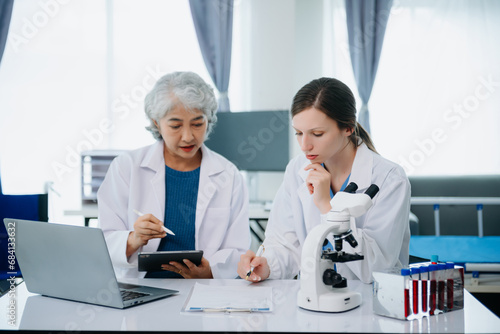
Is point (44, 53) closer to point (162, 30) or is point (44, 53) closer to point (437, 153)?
point (162, 30)

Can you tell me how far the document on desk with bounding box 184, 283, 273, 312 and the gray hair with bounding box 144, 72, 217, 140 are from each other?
2.26 feet

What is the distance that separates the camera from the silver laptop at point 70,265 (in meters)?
1.14

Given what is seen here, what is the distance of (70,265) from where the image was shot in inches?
47.0

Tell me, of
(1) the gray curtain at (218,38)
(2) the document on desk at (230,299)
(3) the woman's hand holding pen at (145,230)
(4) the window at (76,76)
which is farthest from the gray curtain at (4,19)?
(2) the document on desk at (230,299)

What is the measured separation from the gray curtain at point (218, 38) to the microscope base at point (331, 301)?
2.93 meters

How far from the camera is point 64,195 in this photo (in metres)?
4.01

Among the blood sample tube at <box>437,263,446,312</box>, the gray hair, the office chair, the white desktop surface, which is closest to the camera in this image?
the white desktop surface

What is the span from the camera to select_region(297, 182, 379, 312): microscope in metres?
1.15

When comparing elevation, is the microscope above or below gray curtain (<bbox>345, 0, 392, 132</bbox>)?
below

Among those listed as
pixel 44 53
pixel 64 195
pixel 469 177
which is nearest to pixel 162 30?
pixel 44 53

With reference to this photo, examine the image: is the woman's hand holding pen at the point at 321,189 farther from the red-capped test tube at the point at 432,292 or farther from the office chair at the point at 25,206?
the office chair at the point at 25,206

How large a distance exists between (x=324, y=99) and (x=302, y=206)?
395mm

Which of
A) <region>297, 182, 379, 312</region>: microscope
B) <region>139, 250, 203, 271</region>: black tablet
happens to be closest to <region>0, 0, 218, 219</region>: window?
<region>139, 250, 203, 271</region>: black tablet

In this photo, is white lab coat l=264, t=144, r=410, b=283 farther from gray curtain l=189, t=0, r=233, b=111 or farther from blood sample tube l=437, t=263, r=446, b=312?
gray curtain l=189, t=0, r=233, b=111
